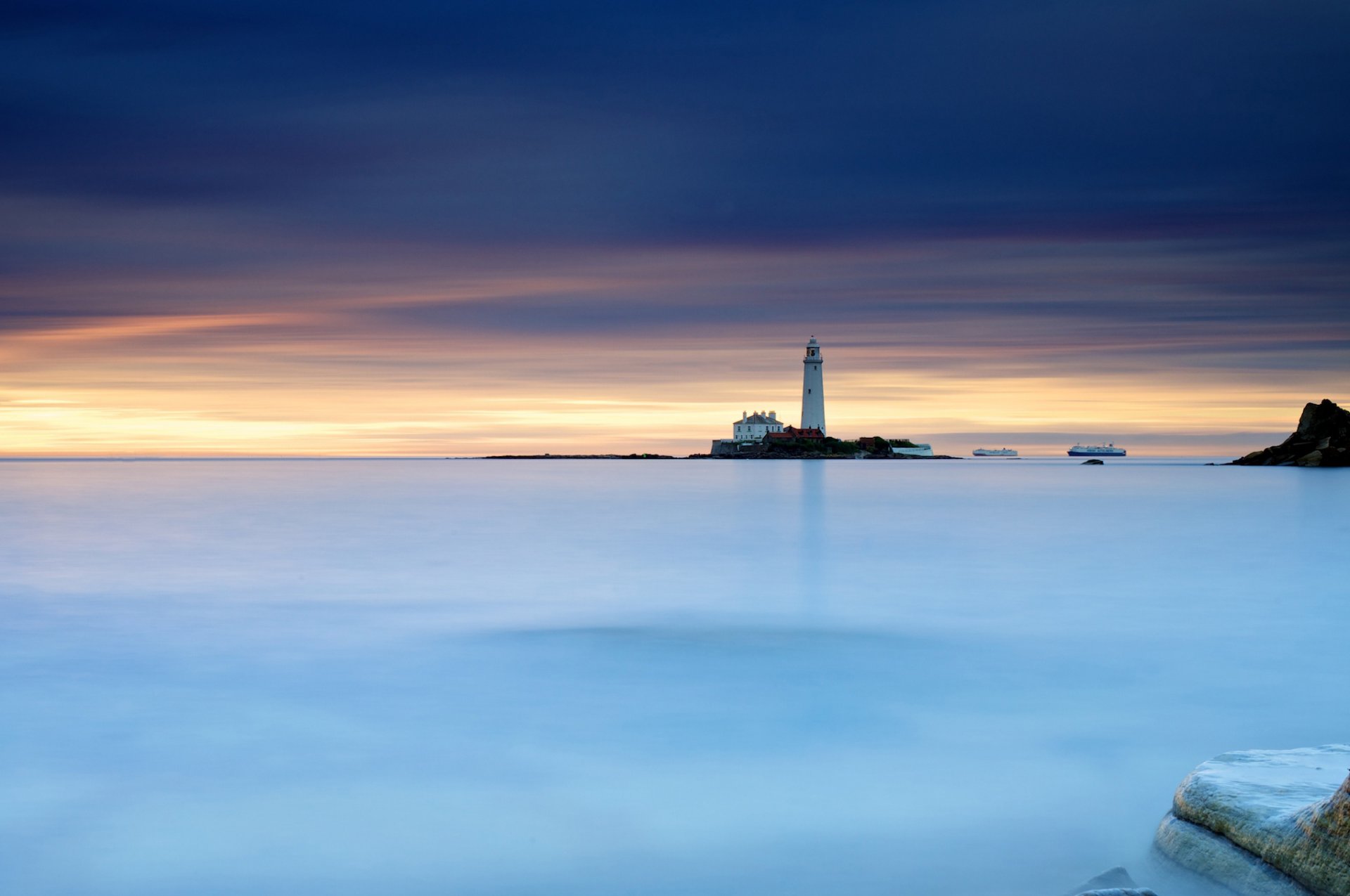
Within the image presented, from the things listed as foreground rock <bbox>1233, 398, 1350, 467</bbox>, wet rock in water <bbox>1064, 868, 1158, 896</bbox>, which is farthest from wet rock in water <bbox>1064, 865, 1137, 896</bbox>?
foreground rock <bbox>1233, 398, 1350, 467</bbox>

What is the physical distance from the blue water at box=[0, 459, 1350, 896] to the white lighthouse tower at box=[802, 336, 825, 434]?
8600 centimetres

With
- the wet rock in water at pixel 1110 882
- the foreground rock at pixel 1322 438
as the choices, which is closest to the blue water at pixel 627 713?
the wet rock in water at pixel 1110 882

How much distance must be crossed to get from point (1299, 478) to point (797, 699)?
73.8m

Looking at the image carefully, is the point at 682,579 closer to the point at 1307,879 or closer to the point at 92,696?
the point at 92,696

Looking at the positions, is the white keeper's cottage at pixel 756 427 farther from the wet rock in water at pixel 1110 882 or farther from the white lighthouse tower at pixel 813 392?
the wet rock in water at pixel 1110 882

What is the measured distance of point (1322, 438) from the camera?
3575 inches

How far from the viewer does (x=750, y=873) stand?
5.12 meters

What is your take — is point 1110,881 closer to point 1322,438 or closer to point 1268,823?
point 1268,823

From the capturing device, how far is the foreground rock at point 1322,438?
88.4m

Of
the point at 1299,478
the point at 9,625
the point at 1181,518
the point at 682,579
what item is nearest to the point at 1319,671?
the point at 682,579

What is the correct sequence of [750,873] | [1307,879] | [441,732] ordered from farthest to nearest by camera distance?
[441,732] < [750,873] < [1307,879]

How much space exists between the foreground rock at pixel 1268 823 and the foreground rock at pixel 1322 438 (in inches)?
3808

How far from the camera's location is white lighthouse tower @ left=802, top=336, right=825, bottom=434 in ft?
348

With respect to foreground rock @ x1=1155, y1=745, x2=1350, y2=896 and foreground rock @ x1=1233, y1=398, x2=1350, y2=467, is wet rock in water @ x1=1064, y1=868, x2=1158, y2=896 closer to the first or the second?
foreground rock @ x1=1155, y1=745, x2=1350, y2=896
